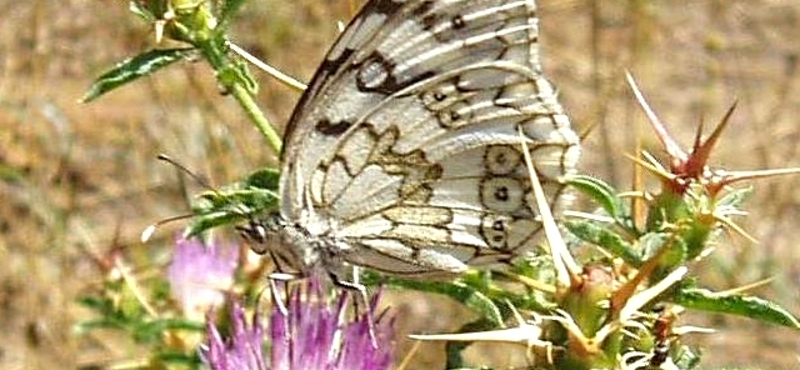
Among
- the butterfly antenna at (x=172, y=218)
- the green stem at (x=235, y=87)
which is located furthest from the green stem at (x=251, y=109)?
the butterfly antenna at (x=172, y=218)

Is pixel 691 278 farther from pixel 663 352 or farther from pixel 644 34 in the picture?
pixel 644 34

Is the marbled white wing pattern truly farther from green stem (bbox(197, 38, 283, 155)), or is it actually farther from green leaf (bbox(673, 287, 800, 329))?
green leaf (bbox(673, 287, 800, 329))

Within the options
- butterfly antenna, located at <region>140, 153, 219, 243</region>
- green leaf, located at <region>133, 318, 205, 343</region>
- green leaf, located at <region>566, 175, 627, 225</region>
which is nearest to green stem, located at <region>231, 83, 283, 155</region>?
butterfly antenna, located at <region>140, 153, 219, 243</region>

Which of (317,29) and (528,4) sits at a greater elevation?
(317,29)

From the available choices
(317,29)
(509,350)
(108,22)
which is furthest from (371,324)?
(108,22)

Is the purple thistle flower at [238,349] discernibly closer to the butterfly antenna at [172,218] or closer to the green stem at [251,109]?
the butterfly antenna at [172,218]
